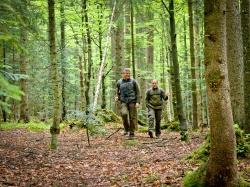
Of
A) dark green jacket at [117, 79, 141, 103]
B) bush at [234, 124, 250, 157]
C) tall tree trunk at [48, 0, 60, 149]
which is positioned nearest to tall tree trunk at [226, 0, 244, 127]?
bush at [234, 124, 250, 157]

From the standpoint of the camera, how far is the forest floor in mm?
7305

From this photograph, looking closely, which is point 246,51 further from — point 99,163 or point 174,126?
point 174,126

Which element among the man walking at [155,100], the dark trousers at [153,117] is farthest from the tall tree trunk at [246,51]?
the man walking at [155,100]

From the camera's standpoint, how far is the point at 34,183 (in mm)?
7152

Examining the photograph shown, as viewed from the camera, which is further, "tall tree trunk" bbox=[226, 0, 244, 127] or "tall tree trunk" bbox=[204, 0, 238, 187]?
"tall tree trunk" bbox=[226, 0, 244, 127]

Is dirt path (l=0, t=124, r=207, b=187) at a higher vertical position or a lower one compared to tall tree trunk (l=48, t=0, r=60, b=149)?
lower

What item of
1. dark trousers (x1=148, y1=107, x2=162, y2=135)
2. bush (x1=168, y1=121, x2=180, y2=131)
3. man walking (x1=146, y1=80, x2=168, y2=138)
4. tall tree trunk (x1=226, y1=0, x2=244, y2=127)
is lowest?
bush (x1=168, y1=121, x2=180, y2=131)

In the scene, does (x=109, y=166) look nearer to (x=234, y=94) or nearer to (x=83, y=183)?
(x=83, y=183)

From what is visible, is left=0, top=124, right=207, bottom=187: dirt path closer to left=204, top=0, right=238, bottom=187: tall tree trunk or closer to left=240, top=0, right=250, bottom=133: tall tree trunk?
left=204, top=0, right=238, bottom=187: tall tree trunk

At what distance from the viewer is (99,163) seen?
30.9 feet

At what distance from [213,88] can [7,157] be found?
5821 mm

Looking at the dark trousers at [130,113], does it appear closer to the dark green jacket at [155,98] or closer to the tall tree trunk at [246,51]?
the dark green jacket at [155,98]

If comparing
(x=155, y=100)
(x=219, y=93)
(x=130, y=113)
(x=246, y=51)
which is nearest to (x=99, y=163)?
(x=246, y=51)

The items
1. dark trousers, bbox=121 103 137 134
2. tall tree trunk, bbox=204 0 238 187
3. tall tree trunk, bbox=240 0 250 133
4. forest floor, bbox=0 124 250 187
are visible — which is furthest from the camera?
dark trousers, bbox=121 103 137 134
